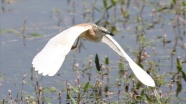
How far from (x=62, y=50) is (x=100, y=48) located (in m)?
3.01

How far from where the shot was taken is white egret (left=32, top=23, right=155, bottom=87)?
4652mm

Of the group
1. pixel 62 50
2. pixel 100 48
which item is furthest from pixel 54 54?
pixel 100 48

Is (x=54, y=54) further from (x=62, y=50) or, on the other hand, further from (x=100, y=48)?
(x=100, y=48)

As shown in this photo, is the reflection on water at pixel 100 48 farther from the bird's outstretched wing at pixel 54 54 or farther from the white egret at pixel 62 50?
the bird's outstretched wing at pixel 54 54

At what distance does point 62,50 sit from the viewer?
4.98 m

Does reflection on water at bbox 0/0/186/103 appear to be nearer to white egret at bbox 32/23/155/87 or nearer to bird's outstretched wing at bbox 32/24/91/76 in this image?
white egret at bbox 32/23/155/87

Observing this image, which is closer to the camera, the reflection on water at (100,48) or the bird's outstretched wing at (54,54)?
the bird's outstretched wing at (54,54)

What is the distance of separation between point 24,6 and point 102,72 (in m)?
3.12

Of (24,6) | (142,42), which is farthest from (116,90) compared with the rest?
(24,6)

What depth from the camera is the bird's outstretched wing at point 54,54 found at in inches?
181

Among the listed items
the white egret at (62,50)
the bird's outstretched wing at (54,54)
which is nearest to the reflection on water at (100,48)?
the white egret at (62,50)

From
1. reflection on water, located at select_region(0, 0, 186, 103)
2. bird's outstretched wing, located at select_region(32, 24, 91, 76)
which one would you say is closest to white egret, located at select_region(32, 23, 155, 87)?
bird's outstretched wing, located at select_region(32, 24, 91, 76)

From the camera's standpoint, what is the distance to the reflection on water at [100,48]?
6.41 metres

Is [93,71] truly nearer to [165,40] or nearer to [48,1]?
[165,40]
